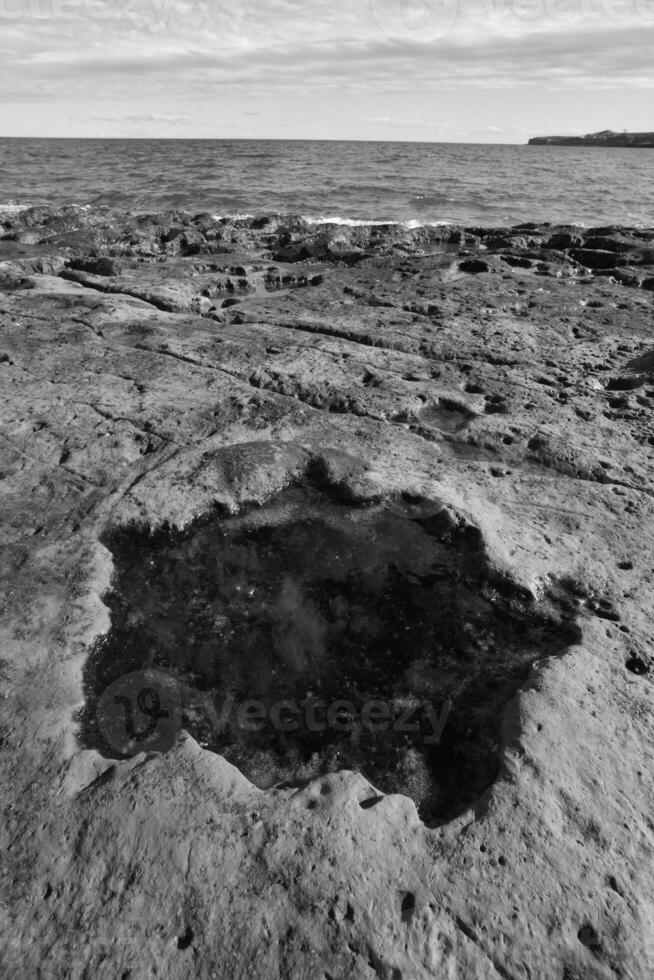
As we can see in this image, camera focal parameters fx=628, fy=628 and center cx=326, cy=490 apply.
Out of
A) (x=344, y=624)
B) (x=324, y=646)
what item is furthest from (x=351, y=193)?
(x=324, y=646)

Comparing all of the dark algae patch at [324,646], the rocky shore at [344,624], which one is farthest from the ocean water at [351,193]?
the dark algae patch at [324,646]

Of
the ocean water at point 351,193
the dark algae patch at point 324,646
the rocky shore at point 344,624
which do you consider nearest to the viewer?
the rocky shore at point 344,624

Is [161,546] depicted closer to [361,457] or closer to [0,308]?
[361,457]

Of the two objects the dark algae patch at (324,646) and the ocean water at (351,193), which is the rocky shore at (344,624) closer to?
the dark algae patch at (324,646)

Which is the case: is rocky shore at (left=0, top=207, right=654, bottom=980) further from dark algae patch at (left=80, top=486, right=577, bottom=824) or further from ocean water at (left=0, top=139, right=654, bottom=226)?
ocean water at (left=0, top=139, right=654, bottom=226)

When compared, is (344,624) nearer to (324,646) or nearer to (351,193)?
(324,646)

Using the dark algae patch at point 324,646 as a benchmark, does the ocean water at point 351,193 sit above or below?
below

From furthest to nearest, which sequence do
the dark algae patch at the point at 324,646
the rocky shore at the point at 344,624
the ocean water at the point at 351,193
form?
the ocean water at the point at 351,193 < the dark algae patch at the point at 324,646 < the rocky shore at the point at 344,624
